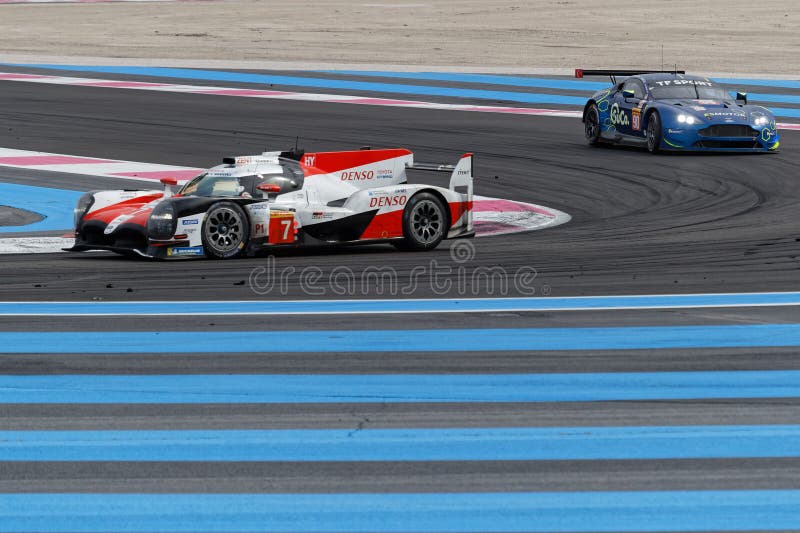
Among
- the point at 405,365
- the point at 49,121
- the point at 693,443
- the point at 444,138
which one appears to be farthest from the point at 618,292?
the point at 49,121

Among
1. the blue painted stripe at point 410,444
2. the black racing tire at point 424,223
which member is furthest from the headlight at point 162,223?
the blue painted stripe at point 410,444

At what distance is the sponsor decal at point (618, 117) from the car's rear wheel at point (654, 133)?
0.51 m

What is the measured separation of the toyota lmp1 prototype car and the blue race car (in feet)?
26.0

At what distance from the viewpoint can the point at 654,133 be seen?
21.7m

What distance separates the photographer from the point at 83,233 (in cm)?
1354

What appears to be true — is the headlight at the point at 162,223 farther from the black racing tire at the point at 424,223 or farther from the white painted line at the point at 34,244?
the black racing tire at the point at 424,223

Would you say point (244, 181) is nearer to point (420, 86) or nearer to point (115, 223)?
point (115, 223)

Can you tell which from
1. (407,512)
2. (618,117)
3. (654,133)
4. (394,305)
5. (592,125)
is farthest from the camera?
(592,125)

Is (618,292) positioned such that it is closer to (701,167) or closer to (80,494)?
(80,494)

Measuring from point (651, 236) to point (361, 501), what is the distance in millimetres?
9222

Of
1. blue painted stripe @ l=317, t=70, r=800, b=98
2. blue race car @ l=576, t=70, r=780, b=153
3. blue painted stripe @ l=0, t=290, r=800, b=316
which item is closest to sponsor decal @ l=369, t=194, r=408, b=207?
blue painted stripe @ l=0, t=290, r=800, b=316

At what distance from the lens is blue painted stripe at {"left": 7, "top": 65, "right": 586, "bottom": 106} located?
29.3 m

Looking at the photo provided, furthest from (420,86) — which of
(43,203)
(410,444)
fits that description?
(410,444)

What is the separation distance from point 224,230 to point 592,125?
36.4 feet
